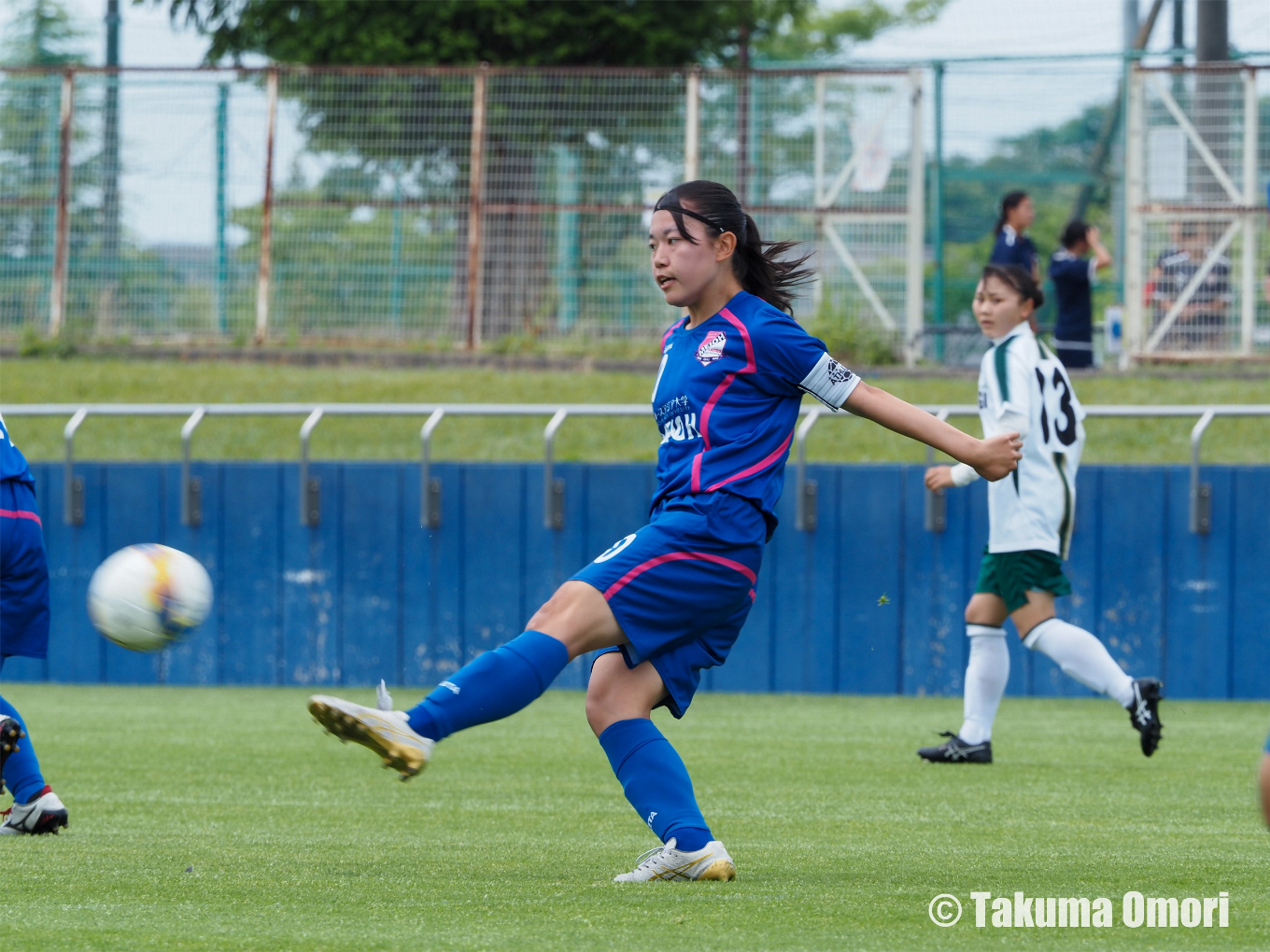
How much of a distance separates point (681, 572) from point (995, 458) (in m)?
0.83

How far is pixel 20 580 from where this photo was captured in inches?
212

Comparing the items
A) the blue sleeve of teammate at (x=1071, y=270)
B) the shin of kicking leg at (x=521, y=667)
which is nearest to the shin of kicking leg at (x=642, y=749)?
the shin of kicking leg at (x=521, y=667)

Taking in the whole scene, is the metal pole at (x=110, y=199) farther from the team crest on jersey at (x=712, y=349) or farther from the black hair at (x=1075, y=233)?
the team crest on jersey at (x=712, y=349)

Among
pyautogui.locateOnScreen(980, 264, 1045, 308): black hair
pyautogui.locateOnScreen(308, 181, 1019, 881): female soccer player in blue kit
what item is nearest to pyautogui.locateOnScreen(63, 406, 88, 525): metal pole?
pyautogui.locateOnScreen(980, 264, 1045, 308): black hair

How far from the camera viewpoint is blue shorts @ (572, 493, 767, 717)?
4.21 metres

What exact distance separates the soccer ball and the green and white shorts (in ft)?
12.4

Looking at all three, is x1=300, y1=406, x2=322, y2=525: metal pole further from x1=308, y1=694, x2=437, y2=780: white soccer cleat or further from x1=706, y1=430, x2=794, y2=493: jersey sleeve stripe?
x1=308, y1=694, x2=437, y2=780: white soccer cleat

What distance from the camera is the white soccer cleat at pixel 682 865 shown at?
431 centimetres

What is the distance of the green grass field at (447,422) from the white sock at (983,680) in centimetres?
408

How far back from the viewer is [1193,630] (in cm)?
1110

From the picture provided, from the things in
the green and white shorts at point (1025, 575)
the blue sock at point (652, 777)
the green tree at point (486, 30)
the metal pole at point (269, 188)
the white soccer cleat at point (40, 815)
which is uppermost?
the green tree at point (486, 30)

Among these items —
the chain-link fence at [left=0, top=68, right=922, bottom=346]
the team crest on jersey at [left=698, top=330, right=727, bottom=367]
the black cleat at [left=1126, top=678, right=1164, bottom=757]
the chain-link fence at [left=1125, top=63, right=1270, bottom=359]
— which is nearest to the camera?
the team crest on jersey at [left=698, top=330, right=727, bottom=367]

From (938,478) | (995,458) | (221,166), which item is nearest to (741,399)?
(995,458)

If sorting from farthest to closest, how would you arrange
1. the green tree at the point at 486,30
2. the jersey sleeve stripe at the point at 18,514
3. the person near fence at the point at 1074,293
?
the green tree at the point at 486,30 < the person near fence at the point at 1074,293 < the jersey sleeve stripe at the point at 18,514
